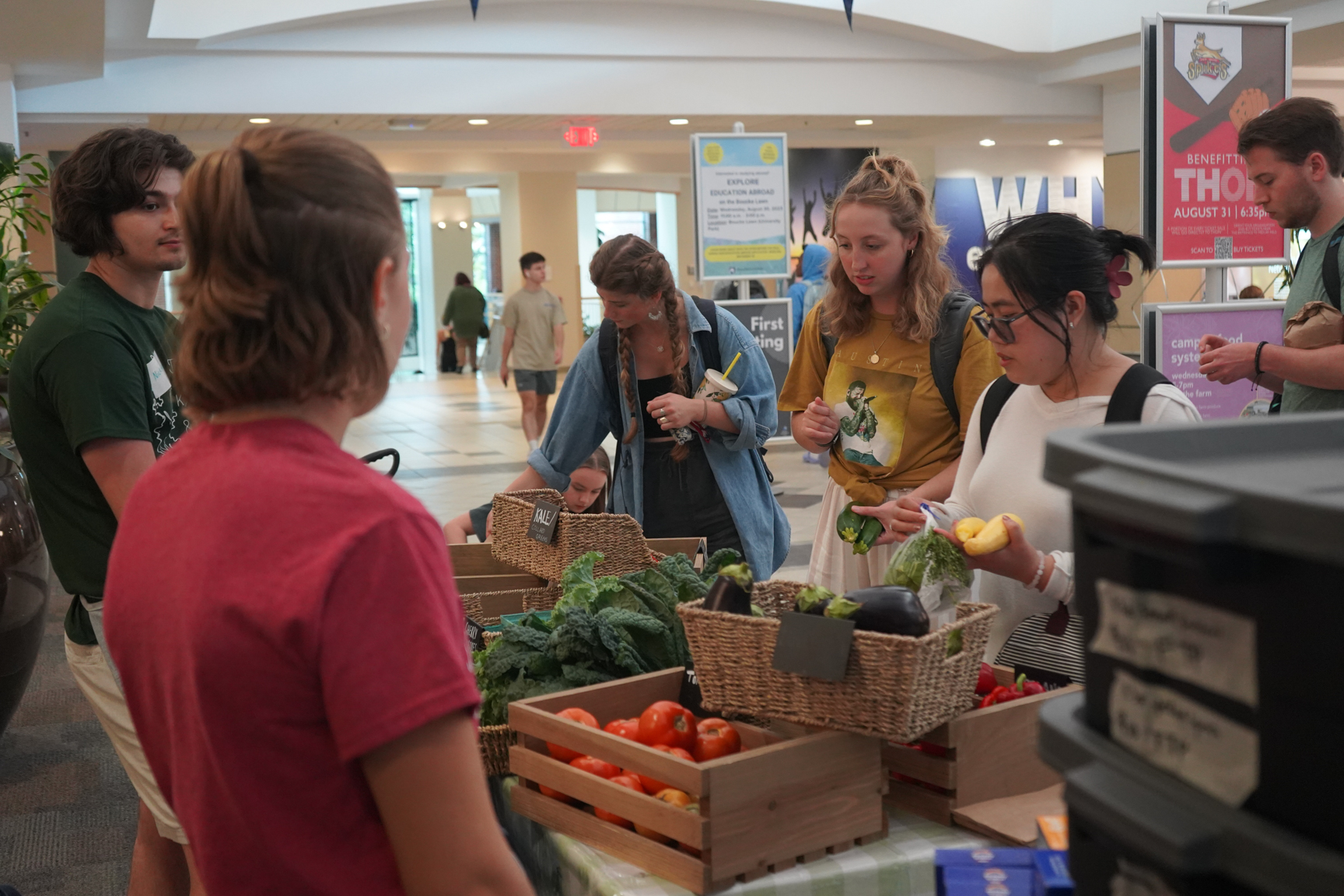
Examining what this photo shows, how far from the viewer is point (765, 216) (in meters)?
8.34

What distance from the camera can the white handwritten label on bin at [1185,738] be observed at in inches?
25.5

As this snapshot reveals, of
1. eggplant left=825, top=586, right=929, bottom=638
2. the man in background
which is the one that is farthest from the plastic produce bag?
the man in background

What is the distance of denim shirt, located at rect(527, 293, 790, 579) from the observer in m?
3.10

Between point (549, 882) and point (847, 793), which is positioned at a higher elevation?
point (847, 793)

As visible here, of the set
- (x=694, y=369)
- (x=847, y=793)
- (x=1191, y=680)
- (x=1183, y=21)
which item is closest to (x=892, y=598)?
(x=847, y=793)

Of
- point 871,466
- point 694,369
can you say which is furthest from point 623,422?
point 871,466

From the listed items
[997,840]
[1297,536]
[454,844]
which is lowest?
[997,840]

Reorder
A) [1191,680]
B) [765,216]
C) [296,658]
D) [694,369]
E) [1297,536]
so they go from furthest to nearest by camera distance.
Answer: [765,216]
[694,369]
[296,658]
[1191,680]
[1297,536]

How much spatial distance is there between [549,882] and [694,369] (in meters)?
1.67

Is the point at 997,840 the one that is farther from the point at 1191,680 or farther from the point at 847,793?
the point at 1191,680

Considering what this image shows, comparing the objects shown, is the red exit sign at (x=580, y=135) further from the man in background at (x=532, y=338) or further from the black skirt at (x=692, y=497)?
the black skirt at (x=692, y=497)

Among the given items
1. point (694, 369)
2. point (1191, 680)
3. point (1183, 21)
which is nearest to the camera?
point (1191, 680)

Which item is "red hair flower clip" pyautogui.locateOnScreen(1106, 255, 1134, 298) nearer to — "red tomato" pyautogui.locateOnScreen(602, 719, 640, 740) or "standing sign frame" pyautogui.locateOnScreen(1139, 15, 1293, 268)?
"red tomato" pyautogui.locateOnScreen(602, 719, 640, 740)

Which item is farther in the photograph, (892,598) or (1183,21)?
(1183,21)
